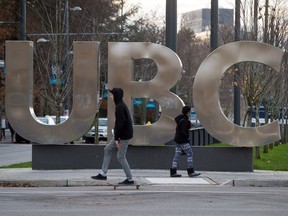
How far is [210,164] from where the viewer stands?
18.9 metres

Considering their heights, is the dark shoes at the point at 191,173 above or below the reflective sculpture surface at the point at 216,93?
below

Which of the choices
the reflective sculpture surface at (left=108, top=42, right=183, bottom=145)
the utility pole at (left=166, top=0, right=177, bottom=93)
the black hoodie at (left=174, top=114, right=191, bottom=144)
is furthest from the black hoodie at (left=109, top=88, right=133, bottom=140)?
the utility pole at (left=166, top=0, right=177, bottom=93)

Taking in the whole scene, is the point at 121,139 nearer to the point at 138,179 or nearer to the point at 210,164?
the point at 138,179

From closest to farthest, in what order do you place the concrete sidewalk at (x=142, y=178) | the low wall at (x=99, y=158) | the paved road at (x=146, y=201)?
the paved road at (x=146, y=201), the concrete sidewalk at (x=142, y=178), the low wall at (x=99, y=158)

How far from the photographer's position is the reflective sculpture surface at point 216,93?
18.5 metres

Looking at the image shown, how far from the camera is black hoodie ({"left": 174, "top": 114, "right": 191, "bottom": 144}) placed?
669 inches

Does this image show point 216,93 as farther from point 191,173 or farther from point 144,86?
point 191,173

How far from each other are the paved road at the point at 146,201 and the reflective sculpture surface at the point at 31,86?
3694 millimetres

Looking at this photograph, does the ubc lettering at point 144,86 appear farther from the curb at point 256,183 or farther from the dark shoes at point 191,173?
the curb at point 256,183

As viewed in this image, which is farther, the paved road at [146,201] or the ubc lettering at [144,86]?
the ubc lettering at [144,86]

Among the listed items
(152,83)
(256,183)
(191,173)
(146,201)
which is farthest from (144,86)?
(146,201)

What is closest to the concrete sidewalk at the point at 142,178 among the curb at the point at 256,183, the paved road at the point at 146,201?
the curb at the point at 256,183

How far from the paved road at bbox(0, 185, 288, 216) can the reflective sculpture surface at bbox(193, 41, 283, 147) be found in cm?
312

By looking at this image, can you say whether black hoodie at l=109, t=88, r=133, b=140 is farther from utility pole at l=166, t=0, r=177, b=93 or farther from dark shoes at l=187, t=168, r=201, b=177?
utility pole at l=166, t=0, r=177, b=93
